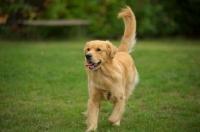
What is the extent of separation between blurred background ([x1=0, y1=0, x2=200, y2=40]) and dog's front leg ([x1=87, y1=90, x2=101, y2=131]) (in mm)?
10800

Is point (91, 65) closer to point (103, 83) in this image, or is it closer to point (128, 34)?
point (103, 83)

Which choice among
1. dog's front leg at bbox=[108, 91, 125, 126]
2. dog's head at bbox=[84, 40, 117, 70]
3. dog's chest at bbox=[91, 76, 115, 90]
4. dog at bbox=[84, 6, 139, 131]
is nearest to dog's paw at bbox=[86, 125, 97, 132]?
dog at bbox=[84, 6, 139, 131]

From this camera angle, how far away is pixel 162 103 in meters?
6.40

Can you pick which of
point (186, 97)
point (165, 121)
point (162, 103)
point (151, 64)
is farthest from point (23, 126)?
point (151, 64)

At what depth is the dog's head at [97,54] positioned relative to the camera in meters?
4.78

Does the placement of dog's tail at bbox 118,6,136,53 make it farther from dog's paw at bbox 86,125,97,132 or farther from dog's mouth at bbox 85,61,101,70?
dog's paw at bbox 86,125,97,132

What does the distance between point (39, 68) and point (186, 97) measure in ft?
12.6

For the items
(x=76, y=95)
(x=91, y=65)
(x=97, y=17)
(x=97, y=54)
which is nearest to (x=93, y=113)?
(x=91, y=65)

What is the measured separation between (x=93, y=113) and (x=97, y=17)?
39.6ft

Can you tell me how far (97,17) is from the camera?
16578mm

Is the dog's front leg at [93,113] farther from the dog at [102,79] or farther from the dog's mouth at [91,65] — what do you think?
the dog's mouth at [91,65]

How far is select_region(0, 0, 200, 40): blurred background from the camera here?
15117mm

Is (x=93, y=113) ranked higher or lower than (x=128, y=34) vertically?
lower

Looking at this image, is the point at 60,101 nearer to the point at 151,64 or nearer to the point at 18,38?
the point at 151,64
